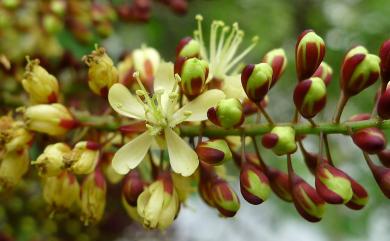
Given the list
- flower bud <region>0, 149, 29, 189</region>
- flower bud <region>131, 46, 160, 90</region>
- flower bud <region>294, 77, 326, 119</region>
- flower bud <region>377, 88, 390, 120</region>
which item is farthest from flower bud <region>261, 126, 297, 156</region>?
flower bud <region>0, 149, 29, 189</region>

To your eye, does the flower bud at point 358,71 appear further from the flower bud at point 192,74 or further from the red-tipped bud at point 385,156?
the flower bud at point 192,74

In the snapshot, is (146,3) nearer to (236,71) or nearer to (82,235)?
A: (236,71)

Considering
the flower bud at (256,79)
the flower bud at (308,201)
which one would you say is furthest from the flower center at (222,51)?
the flower bud at (308,201)

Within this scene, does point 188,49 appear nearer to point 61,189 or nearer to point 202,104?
point 202,104

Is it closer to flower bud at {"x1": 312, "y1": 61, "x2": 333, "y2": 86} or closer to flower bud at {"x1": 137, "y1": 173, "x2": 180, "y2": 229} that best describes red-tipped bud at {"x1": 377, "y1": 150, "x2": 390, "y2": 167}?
flower bud at {"x1": 312, "y1": 61, "x2": 333, "y2": 86}

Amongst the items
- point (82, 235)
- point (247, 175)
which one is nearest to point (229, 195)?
point (247, 175)

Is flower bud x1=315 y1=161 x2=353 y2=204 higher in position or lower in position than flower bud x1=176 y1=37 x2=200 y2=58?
lower

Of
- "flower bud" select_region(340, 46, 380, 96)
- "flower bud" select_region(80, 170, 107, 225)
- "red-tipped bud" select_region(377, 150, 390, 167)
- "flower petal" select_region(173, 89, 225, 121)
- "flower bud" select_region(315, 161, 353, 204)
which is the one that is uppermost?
"flower bud" select_region(340, 46, 380, 96)

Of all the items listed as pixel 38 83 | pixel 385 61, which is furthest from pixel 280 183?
pixel 38 83
